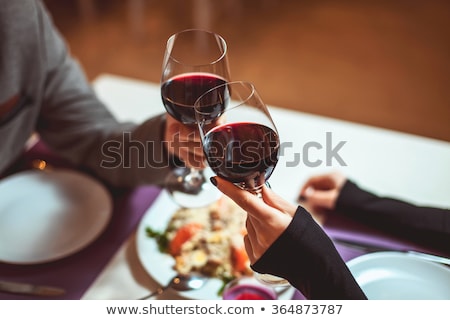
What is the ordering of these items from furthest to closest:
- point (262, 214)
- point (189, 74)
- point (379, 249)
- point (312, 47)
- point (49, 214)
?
point (312, 47), point (49, 214), point (379, 249), point (189, 74), point (262, 214)

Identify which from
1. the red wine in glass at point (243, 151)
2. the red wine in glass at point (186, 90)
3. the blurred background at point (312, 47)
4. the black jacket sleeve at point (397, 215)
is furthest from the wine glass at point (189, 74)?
the blurred background at point (312, 47)

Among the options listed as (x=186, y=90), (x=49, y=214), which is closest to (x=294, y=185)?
(x=186, y=90)

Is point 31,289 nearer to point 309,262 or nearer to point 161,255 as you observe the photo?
point 161,255

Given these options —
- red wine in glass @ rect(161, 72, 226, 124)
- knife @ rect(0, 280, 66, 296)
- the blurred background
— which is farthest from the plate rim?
the blurred background

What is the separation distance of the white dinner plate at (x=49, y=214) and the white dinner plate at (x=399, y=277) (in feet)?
1.44

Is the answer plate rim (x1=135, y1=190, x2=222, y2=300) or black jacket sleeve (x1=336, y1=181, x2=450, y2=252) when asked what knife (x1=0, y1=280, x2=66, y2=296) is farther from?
black jacket sleeve (x1=336, y1=181, x2=450, y2=252)

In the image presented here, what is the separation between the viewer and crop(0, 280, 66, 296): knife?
861 millimetres

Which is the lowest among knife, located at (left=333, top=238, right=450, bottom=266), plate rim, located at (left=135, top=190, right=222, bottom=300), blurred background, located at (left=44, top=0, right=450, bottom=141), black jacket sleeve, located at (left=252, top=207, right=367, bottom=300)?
blurred background, located at (left=44, top=0, right=450, bottom=141)

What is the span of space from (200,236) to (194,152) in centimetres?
16

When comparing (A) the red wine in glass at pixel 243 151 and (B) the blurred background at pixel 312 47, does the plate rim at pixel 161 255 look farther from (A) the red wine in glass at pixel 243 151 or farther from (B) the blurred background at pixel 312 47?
(B) the blurred background at pixel 312 47

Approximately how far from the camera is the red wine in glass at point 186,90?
786 millimetres

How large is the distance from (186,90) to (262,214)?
0.86ft

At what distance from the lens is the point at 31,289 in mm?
865

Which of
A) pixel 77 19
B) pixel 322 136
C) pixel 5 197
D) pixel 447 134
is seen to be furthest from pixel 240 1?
pixel 5 197
